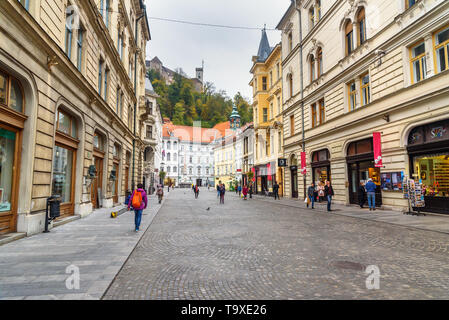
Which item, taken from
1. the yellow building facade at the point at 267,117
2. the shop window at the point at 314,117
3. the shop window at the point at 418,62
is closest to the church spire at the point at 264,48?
the yellow building facade at the point at 267,117

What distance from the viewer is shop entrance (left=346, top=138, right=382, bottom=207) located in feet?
55.6

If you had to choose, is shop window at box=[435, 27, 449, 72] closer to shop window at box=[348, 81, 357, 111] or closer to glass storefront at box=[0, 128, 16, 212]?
shop window at box=[348, 81, 357, 111]

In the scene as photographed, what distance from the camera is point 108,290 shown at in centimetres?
418

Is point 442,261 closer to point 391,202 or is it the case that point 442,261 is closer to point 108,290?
point 108,290

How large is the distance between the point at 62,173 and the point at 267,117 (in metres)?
29.1

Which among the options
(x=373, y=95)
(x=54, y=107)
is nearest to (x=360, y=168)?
(x=373, y=95)

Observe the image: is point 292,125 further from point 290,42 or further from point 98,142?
point 98,142

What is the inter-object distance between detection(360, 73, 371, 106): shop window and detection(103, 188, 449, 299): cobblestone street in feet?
Result: 35.1

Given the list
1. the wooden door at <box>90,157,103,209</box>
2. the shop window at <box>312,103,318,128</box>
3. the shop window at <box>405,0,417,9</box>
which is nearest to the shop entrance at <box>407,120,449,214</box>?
the shop window at <box>405,0,417,9</box>

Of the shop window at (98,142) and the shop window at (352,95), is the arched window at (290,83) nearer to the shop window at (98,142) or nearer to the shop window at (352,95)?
the shop window at (352,95)

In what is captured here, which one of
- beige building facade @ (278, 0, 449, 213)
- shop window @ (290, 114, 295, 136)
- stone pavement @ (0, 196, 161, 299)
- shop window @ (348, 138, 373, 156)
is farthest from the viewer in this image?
shop window @ (290, 114, 295, 136)

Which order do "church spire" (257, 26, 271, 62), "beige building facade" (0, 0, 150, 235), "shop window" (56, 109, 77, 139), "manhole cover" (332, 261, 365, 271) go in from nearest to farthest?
"manhole cover" (332, 261, 365, 271)
"beige building facade" (0, 0, 150, 235)
"shop window" (56, 109, 77, 139)
"church spire" (257, 26, 271, 62)

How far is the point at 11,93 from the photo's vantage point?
7664 mm
